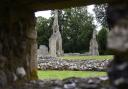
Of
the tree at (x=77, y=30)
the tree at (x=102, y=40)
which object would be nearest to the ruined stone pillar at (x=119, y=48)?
the tree at (x=102, y=40)

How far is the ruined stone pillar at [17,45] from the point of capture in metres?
5.28

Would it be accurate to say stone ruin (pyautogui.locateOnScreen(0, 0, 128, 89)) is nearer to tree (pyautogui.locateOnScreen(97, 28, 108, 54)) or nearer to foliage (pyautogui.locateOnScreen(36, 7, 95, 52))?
tree (pyautogui.locateOnScreen(97, 28, 108, 54))

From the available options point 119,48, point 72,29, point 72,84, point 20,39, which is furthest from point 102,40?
point 119,48

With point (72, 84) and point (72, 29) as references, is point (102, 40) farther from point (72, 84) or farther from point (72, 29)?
point (72, 84)

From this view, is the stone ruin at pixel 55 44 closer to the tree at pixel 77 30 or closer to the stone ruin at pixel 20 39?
the tree at pixel 77 30

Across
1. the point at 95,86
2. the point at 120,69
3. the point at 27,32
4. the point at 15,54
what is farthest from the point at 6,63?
the point at 120,69

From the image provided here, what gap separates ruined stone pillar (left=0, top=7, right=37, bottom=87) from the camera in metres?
5.28

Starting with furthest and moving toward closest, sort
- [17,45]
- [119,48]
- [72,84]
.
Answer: [17,45] < [72,84] < [119,48]

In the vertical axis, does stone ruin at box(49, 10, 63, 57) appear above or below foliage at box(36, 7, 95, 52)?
below

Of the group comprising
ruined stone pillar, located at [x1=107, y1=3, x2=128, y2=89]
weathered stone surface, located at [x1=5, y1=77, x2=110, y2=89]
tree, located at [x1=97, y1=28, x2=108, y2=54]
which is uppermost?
tree, located at [x1=97, y1=28, x2=108, y2=54]

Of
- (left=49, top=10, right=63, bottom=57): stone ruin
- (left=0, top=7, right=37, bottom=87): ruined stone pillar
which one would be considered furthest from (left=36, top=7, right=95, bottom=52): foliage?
(left=0, top=7, right=37, bottom=87): ruined stone pillar

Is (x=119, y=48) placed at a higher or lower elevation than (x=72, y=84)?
higher

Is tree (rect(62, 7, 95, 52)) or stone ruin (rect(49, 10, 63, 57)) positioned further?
tree (rect(62, 7, 95, 52))

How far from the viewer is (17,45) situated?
559 centimetres
